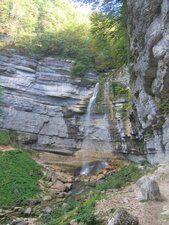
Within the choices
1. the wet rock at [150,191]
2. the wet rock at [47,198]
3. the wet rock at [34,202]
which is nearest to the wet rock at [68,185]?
the wet rock at [47,198]

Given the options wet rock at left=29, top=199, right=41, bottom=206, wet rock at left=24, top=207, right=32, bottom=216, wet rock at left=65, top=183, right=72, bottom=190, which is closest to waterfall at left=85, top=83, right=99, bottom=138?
wet rock at left=65, top=183, right=72, bottom=190

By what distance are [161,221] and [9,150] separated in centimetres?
1619

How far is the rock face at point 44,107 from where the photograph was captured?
2312 cm

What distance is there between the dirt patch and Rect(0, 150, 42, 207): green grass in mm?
8226

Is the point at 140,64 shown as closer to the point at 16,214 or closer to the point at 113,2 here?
the point at 113,2

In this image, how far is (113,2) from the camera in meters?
14.2

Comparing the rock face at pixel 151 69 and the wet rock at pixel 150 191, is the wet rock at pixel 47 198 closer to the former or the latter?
the rock face at pixel 151 69

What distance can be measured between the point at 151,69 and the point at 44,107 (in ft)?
45.2

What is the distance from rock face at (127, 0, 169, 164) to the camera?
9.09 m

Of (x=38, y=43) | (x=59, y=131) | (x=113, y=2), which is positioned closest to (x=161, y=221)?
(x=113, y=2)

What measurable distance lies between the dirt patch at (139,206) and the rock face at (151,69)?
3117 mm

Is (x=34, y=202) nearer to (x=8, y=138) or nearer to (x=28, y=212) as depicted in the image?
(x=28, y=212)

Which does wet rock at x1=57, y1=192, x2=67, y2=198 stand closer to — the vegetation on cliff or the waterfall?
the waterfall

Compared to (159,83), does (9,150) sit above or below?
below
